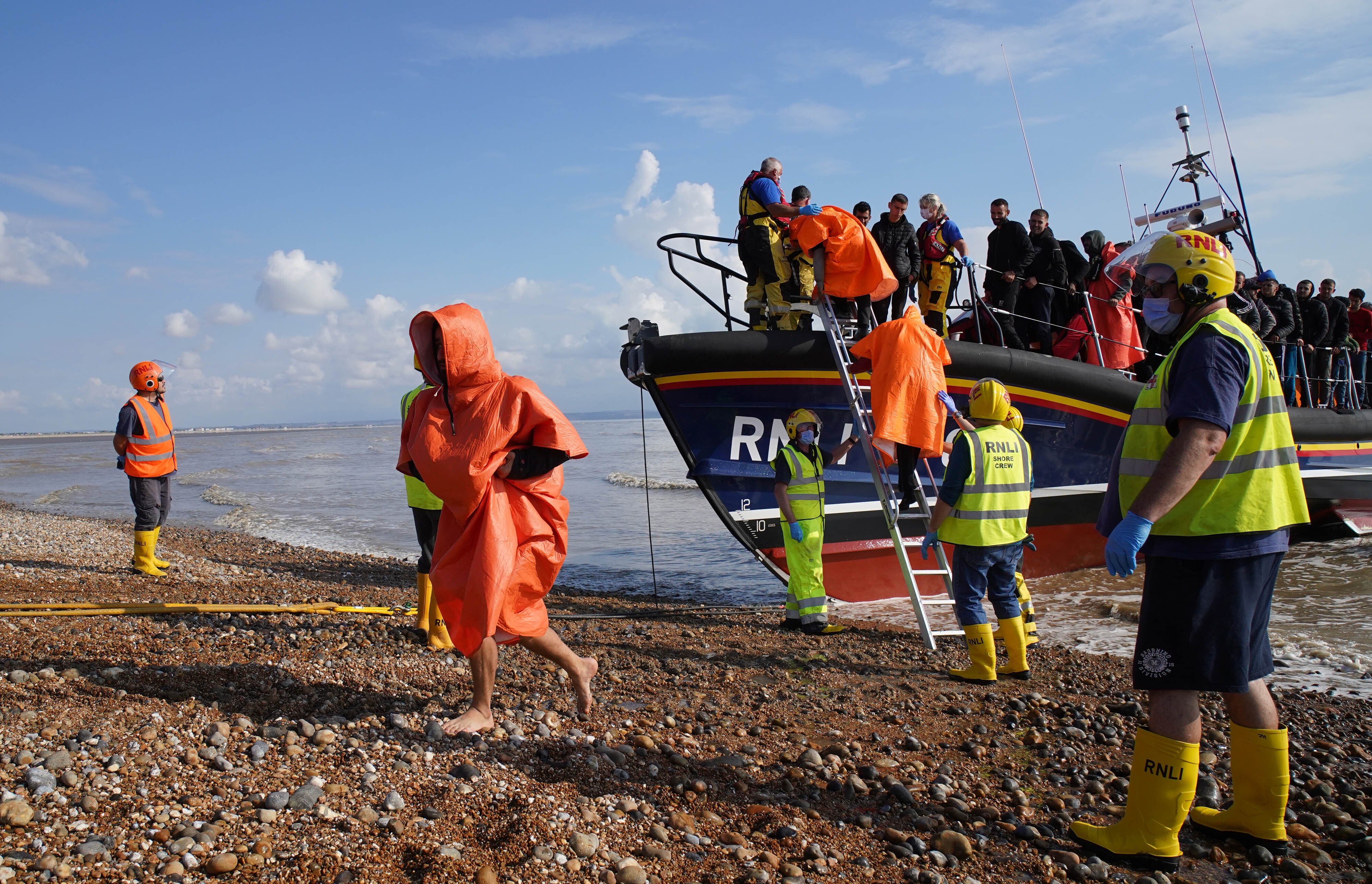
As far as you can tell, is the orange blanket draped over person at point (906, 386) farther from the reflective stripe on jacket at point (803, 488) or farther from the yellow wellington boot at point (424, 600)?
the yellow wellington boot at point (424, 600)

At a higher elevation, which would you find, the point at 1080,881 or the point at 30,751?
the point at 30,751

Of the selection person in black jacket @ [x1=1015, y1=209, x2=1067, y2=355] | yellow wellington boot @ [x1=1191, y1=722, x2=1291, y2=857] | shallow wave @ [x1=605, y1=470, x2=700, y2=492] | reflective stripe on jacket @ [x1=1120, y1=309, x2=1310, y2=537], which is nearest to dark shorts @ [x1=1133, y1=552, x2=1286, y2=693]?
reflective stripe on jacket @ [x1=1120, y1=309, x2=1310, y2=537]

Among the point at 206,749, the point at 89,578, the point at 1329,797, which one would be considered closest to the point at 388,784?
the point at 206,749

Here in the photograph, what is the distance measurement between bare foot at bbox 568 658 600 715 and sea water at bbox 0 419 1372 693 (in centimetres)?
361

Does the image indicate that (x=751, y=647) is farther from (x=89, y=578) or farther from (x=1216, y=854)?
(x=89, y=578)

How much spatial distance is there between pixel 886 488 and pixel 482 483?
11.1 feet

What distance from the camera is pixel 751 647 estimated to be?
17.1ft

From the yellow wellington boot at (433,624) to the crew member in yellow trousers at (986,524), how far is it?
8.68 feet

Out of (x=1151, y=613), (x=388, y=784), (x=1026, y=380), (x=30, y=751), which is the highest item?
(x=1026, y=380)

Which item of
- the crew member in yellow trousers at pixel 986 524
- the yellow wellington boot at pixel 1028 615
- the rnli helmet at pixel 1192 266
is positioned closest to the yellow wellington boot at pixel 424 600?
the crew member in yellow trousers at pixel 986 524

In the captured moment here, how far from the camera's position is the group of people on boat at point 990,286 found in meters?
6.41

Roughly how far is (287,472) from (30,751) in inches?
987

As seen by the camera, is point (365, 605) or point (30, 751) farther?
point (365, 605)

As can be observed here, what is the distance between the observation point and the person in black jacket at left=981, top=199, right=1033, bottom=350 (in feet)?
25.1
